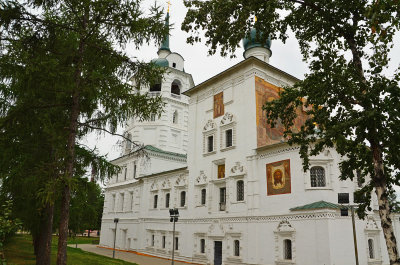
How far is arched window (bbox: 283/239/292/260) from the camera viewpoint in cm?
1798

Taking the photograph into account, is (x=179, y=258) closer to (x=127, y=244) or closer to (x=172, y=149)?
(x=127, y=244)

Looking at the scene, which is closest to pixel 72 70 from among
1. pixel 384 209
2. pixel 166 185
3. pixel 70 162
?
pixel 70 162

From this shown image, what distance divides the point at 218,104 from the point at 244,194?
764 centimetres

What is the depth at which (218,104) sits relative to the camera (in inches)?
985

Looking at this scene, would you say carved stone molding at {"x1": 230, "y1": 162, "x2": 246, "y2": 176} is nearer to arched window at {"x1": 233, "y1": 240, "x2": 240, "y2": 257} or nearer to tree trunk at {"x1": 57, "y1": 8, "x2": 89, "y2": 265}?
arched window at {"x1": 233, "y1": 240, "x2": 240, "y2": 257}

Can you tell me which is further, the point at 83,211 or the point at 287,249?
the point at 287,249

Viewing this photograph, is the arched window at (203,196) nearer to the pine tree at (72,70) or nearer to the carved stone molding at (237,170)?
the carved stone molding at (237,170)

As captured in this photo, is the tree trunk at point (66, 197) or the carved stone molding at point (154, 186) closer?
the tree trunk at point (66, 197)

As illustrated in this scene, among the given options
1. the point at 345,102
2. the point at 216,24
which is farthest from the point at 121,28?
the point at 345,102

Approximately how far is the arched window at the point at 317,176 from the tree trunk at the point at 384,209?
10.1 meters

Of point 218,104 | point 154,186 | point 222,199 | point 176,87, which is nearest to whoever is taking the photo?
point 222,199

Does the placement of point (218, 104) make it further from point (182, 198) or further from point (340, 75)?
point (340, 75)

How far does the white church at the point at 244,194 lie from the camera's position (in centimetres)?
1730

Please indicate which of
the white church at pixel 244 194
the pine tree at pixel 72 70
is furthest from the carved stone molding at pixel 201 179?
the pine tree at pixel 72 70
